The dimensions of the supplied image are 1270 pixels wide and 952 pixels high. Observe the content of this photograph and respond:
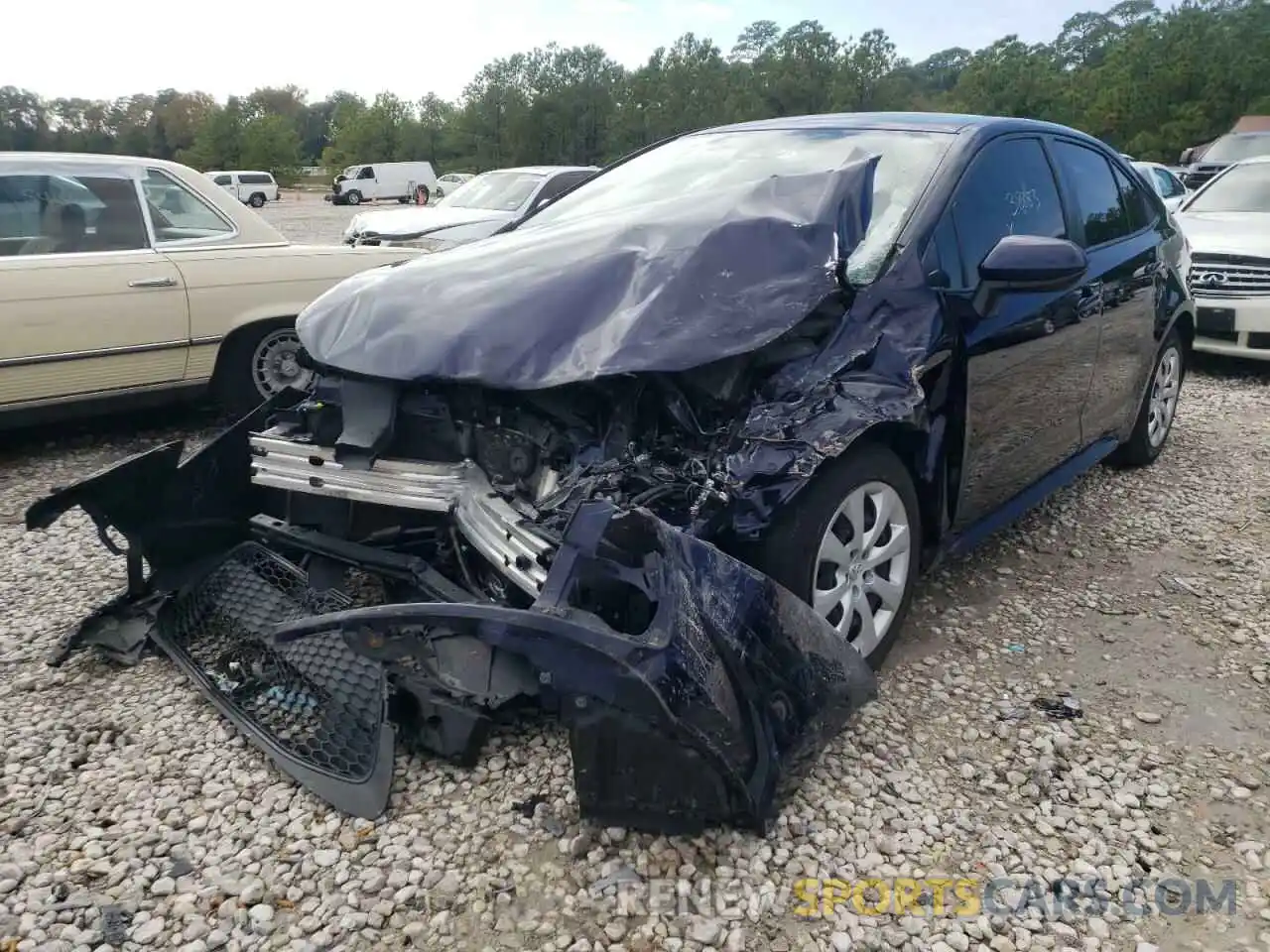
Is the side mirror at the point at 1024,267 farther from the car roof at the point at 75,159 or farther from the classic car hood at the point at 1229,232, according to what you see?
the classic car hood at the point at 1229,232

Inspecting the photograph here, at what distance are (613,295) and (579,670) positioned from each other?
4.05 feet

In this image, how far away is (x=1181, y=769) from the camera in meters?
2.64

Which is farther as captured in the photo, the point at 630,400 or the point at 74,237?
the point at 74,237

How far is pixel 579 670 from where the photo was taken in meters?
1.95

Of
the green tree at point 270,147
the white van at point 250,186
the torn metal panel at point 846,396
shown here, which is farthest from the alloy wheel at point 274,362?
the green tree at point 270,147

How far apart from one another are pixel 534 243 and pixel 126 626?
1.85 metres

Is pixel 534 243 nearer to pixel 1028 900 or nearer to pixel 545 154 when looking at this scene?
pixel 1028 900

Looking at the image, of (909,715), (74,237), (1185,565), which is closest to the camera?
(909,715)

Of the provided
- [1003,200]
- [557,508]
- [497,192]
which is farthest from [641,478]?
[497,192]

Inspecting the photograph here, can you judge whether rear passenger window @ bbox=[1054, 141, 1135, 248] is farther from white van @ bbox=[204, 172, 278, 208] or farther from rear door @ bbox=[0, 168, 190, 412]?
white van @ bbox=[204, 172, 278, 208]

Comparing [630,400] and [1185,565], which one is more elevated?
[630,400]

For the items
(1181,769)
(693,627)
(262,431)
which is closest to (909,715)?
(1181,769)

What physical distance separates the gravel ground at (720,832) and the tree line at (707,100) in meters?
50.2

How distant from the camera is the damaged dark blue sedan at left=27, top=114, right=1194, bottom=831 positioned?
2109 mm
